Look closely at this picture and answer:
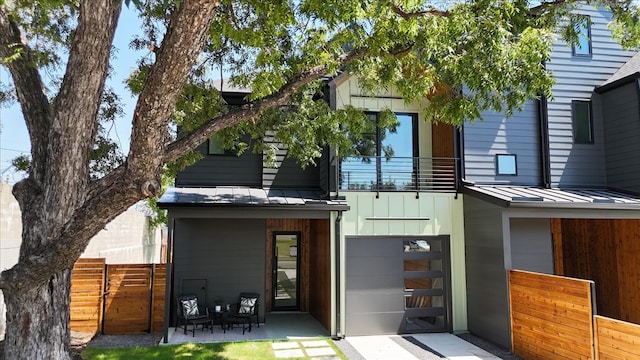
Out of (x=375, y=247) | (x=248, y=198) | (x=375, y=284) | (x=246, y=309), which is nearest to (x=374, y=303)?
(x=375, y=284)

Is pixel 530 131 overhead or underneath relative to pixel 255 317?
overhead

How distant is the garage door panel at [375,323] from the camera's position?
9.27 metres

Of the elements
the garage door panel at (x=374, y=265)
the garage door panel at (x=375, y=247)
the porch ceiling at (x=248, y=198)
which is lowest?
the garage door panel at (x=374, y=265)

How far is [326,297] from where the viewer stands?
31.9 feet

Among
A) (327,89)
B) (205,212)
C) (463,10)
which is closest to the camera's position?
(463,10)

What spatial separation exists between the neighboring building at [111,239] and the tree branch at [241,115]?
157 cm

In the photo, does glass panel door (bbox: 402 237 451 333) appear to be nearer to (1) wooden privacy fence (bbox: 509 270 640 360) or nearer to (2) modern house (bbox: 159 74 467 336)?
(2) modern house (bbox: 159 74 467 336)

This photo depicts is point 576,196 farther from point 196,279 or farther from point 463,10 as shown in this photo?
point 196,279

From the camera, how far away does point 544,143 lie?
10258mm

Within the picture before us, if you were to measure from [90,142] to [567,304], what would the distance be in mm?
7418

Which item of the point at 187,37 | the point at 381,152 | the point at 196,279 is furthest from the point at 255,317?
the point at 187,37

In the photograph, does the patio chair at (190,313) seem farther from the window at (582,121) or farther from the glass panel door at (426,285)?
the window at (582,121)

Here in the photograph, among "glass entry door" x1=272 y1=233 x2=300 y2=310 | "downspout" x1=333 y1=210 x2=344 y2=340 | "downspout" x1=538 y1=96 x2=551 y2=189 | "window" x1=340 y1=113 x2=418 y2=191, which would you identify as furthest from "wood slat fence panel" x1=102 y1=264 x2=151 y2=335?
"downspout" x1=538 y1=96 x2=551 y2=189

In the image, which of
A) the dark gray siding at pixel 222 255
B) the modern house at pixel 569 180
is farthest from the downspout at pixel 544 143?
the dark gray siding at pixel 222 255
